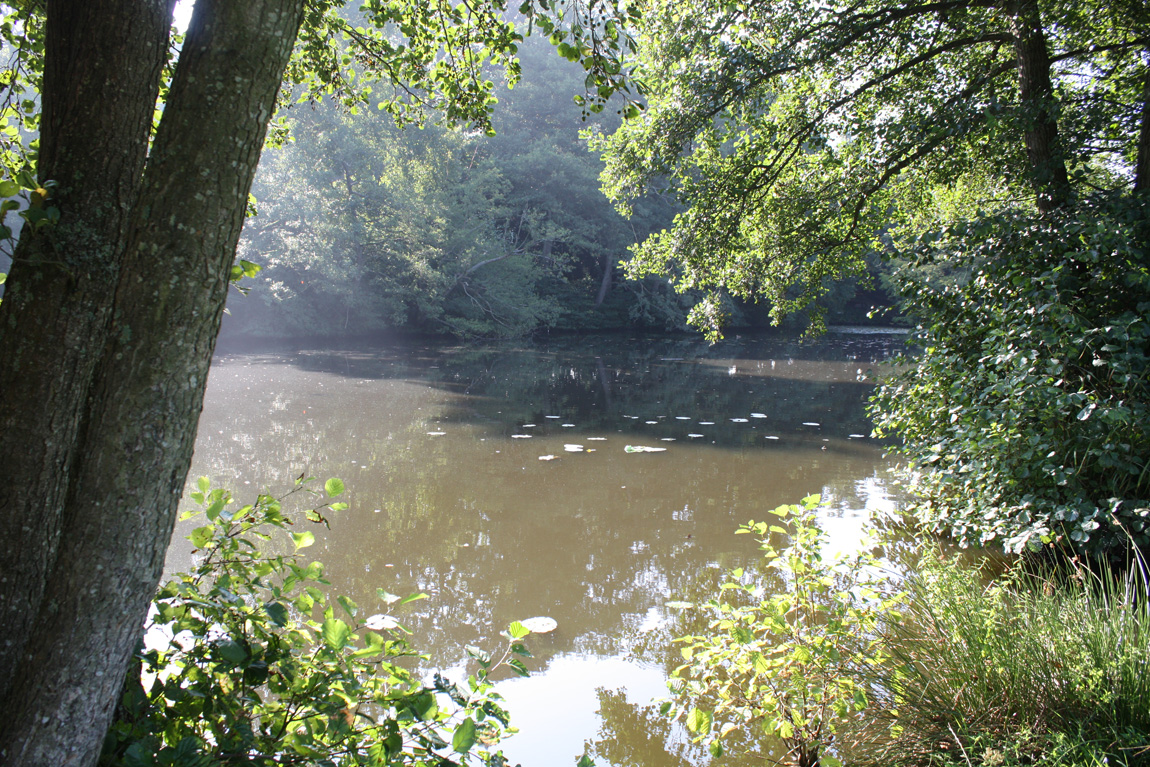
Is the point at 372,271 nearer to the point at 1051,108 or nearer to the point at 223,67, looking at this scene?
the point at 1051,108

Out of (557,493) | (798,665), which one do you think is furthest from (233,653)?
(557,493)

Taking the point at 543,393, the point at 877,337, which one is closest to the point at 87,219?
the point at 543,393

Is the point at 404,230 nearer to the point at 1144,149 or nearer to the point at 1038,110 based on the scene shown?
the point at 1038,110

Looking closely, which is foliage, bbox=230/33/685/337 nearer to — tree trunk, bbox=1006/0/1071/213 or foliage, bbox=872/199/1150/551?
tree trunk, bbox=1006/0/1071/213

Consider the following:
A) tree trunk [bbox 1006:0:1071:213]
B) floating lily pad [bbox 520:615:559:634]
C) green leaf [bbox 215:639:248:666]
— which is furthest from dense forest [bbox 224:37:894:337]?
green leaf [bbox 215:639:248:666]

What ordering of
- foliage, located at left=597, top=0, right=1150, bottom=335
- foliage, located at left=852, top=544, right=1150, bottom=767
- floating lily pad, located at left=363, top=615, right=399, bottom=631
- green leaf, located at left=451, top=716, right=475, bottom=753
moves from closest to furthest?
1. green leaf, located at left=451, top=716, right=475, bottom=753
2. floating lily pad, located at left=363, top=615, right=399, bottom=631
3. foliage, located at left=852, top=544, right=1150, bottom=767
4. foliage, located at left=597, top=0, right=1150, bottom=335

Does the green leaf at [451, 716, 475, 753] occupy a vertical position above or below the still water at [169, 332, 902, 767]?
above

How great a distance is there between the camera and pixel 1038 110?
5.05 meters

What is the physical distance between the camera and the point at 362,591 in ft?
13.2

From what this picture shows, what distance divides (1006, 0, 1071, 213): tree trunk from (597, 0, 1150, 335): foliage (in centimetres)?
2

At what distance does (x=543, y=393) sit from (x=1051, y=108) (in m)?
8.45

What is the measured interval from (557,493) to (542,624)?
2.41 meters

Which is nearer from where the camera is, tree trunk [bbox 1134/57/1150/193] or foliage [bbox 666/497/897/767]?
foliage [bbox 666/497/897/767]

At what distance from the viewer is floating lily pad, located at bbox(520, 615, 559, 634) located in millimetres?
3662
